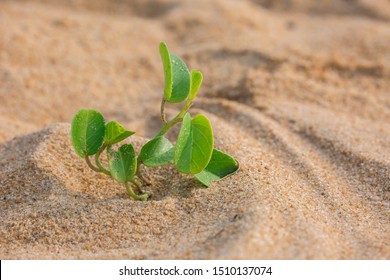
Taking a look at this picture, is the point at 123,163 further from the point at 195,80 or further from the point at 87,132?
the point at 195,80

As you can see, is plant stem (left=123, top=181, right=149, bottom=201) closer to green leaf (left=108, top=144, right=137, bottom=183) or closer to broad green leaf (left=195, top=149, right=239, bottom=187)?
green leaf (left=108, top=144, right=137, bottom=183)

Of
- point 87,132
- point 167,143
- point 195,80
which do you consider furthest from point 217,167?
point 87,132

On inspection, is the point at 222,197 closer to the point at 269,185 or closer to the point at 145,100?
the point at 269,185

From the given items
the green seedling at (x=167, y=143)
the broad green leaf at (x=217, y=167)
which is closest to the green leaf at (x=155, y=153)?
the green seedling at (x=167, y=143)

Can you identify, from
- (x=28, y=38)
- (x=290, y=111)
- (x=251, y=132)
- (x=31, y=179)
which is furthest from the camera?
(x=28, y=38)

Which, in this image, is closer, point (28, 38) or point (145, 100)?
point (145, 100)

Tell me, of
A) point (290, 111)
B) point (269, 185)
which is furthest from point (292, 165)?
point (290, 111)
